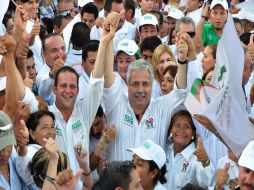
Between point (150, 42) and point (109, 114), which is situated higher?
point (150, 42)

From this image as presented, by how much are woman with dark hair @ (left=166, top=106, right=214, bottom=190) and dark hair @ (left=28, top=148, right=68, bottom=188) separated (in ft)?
3.63

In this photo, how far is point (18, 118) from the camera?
600cm

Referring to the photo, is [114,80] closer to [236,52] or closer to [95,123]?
[95,123]

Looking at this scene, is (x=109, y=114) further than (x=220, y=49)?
Yes

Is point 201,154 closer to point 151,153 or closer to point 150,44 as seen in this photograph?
point 151,153

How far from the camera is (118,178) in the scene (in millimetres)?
4699

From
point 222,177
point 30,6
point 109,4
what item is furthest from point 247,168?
point 109,4

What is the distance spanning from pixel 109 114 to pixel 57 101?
1.49 feet

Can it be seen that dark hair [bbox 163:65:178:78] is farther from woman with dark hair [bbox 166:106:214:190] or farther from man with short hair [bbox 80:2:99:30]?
man with short hair [bbox 80:2:99:30]

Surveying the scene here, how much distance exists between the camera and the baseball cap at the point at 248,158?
4.78 meters

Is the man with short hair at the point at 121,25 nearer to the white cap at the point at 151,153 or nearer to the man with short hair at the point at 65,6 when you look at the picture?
the man with short hair at the point at 65,6

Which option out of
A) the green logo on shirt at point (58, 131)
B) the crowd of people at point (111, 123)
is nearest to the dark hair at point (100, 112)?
the crowd of people at point (111, 123)

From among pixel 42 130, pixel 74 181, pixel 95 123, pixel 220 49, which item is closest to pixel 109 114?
pixel 95 123

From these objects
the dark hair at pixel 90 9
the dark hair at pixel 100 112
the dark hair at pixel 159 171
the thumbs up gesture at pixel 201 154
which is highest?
the dark hair at pixel 90 9
